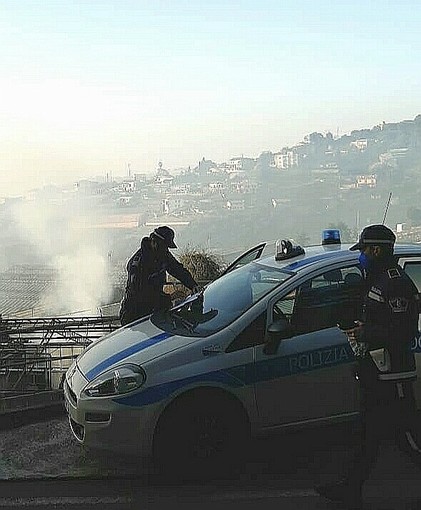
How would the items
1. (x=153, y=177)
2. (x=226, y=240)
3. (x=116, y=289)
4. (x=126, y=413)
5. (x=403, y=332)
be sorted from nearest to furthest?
(x=403, y=332)
(x=126, y=413)
(x=226, y=240)
(x=116, y=289)
(x=153, y=177)

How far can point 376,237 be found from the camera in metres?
4.18

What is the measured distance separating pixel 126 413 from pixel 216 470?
0.74 m

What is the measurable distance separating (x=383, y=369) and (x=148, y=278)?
3173 millimetres

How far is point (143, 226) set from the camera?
1457 inches

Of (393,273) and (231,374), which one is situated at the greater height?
(393,273)

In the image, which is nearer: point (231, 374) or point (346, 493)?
point (346, 493)

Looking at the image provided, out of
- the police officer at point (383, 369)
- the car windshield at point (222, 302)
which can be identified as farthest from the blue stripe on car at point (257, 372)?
the police officer at point (383, 369)

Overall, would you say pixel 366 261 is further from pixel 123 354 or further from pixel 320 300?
pixel 123 354

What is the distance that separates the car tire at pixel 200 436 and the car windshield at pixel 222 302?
1.69 ft

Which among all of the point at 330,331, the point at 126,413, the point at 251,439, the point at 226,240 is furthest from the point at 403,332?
the point at 226,240

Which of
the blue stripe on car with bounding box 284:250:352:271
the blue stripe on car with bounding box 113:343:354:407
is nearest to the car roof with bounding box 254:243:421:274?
the blue stripe on car with bounding box 284:250:352:271

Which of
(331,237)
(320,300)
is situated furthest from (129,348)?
(331,237)

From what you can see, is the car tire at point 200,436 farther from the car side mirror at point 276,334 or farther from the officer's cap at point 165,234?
the officer's cap at point 165,234

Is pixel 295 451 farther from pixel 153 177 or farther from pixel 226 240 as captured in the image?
pixel 153 177
